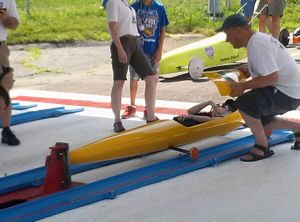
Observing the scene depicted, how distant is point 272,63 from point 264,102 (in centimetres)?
38

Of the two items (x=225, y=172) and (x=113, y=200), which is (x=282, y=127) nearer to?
(x=225, y=172)

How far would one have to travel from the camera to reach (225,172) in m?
5.43

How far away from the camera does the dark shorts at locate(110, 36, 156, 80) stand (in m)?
6.90

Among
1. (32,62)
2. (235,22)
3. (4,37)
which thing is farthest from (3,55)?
(32,62)

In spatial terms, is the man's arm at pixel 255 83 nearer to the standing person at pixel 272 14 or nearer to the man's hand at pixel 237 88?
the man's hand at pixel 237 88

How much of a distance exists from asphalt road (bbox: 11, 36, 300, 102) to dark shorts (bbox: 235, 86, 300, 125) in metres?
3.04

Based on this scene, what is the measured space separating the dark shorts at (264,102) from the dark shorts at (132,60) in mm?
1641

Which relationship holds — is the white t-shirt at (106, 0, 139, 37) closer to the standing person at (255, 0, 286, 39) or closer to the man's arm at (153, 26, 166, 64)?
the man's arm at (153, 26, 166, 64)

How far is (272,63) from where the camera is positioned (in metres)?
5.50

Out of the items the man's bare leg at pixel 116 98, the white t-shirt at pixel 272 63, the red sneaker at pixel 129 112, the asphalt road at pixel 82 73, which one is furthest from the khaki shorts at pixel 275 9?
the white t-shirt at pixel 272 63

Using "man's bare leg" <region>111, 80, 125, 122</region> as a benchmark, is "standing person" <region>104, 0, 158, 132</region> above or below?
above

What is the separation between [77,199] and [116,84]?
245 centimetres

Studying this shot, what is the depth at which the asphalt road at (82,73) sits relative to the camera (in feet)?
31.4

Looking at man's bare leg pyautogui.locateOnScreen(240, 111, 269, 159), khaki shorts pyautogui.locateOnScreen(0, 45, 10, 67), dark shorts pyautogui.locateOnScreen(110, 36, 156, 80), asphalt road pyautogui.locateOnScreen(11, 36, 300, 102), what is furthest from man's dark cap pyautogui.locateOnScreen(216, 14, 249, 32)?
asphalt road pyautogui.locateOnScreen(11, 36, 300, 102)
